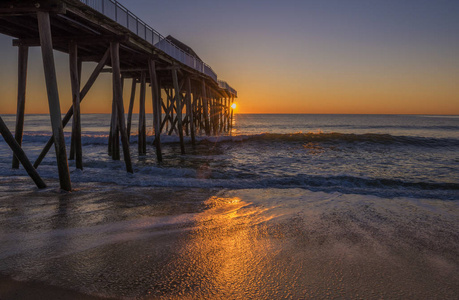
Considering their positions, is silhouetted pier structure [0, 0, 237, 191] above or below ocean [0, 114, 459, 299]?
above

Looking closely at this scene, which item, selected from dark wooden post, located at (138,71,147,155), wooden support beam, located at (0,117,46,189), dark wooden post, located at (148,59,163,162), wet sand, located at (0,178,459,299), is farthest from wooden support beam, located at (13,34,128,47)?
dark wooden post, located at (138,71,147,155)

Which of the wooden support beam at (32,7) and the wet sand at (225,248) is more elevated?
the wooden support beam at (32,7)

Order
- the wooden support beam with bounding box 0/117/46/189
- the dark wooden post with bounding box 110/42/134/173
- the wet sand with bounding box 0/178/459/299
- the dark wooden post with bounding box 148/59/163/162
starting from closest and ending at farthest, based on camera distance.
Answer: the wet sand with bounding box 0/178/459/299 < the wooden support beam with bounding box 0/117/46/189 < the dark wooden post with bounding box 110/42/134/173 < the dark wooden post with bounding box 148/59/163/162

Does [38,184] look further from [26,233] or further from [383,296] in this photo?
[383,296]

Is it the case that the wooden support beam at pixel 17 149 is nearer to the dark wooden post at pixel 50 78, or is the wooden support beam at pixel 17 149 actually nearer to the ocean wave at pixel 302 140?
the dark wooden post at pixel 50 78

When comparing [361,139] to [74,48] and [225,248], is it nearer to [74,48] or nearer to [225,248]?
[74,48]

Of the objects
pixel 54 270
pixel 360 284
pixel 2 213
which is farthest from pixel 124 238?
pixel 360 284

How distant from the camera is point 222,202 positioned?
582 cm

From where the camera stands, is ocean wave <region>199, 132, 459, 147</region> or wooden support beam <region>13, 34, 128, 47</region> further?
ocean wave <region>199, 132, 459, 147</region>

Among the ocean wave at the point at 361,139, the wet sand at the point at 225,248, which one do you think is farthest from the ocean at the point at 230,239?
the ocean wave at the point at 361,139

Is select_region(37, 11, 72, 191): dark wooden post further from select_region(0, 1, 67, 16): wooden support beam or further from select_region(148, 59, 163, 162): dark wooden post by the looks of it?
select_region(148, 59, 163, 162): dark wooden post

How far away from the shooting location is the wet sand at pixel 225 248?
2.59 m

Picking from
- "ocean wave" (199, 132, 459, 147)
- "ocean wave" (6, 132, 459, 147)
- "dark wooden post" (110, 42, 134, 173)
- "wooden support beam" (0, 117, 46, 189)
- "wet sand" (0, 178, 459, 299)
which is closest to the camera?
"wet sand" (0, 178, 459, 299)

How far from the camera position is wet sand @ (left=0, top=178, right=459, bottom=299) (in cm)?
259
